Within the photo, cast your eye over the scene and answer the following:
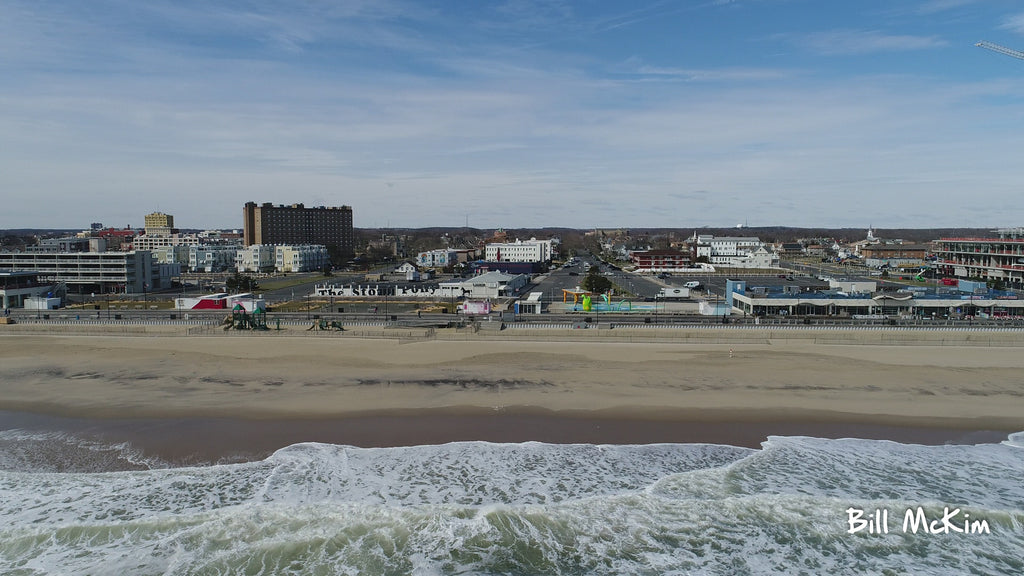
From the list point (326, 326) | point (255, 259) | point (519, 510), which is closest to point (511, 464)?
point (519, 510)

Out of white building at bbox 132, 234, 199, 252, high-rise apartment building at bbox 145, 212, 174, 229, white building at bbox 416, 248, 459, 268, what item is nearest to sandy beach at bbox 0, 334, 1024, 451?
white building at bbox 416, 248, 459, 268

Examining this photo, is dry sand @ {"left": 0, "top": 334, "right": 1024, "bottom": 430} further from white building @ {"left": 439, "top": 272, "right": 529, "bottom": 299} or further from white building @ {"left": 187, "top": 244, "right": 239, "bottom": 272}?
white building @ {"left": 187, "top": 244, "right": 239, "bottom": 272}

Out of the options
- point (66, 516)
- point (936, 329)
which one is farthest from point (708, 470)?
point (936, 329)

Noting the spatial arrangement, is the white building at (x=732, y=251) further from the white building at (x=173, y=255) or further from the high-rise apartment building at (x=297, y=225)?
the white building at (x=173, y=255)

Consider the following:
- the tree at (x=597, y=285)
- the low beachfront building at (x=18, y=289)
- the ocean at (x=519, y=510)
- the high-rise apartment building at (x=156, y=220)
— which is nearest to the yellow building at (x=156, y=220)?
the high-rise apartment building at (x=156, y=220)
